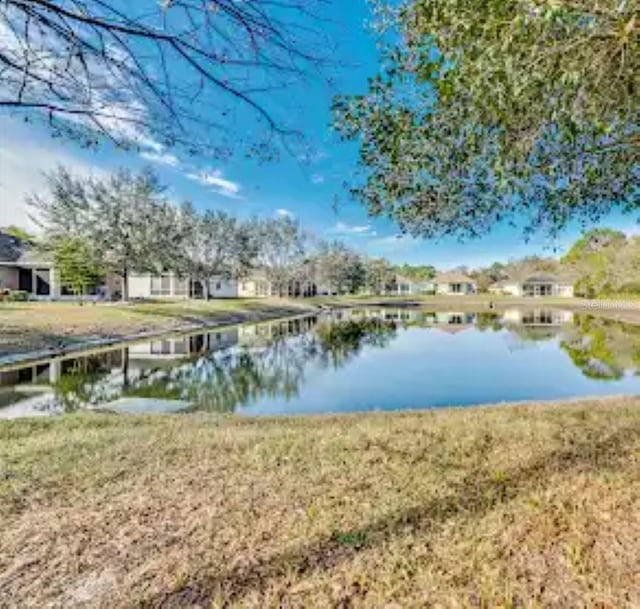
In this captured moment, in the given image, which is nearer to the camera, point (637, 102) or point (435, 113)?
point (637, 102)

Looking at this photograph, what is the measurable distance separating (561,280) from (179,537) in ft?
248

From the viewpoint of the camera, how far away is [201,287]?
4709 centimetres

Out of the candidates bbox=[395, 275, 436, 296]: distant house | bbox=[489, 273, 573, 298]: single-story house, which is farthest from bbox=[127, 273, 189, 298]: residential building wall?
bbox=[489, 273, 573, 298]: single-story house

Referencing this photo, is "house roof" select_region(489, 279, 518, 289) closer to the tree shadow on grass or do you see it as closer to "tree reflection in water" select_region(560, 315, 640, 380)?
"tree reflection in water" select_region(560, 315, 640, 380)

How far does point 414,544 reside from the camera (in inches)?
109

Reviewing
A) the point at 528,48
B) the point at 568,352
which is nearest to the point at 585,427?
the point at 528,48

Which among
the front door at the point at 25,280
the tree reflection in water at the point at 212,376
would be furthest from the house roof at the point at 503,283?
the front door at the point at 25,280

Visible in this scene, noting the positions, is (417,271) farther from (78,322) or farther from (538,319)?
(78,322)

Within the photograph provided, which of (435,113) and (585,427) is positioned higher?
(435,113)

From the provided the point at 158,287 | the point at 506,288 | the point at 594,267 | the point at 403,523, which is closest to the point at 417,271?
the point at 506,288

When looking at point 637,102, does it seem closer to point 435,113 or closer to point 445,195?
point 435,113

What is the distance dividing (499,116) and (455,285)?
80.1 metres

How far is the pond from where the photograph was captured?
9.80 metres

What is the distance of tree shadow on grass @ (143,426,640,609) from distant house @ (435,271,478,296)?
78593 millimetres
